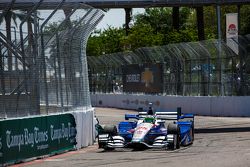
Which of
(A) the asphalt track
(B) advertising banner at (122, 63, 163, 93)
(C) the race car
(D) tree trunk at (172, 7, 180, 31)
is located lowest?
(A) the asphalt track

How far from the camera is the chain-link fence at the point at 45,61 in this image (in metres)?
16.7

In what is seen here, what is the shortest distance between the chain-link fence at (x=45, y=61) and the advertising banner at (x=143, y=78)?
20050mm

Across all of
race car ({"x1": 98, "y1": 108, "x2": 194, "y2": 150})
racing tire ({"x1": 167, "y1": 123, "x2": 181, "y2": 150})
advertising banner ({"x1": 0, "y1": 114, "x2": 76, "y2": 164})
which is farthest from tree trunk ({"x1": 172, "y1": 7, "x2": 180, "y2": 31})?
racing tire ({"x1": 167, "y1": 123, "x2": 181, "y2": 150})

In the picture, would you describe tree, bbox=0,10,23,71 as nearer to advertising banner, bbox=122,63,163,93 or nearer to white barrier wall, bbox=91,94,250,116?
white barrier wall, bbox=91,94,250,116

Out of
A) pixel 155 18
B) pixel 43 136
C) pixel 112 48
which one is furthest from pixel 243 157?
pixel 155 18

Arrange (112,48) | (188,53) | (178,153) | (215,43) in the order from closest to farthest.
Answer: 1. (178,153)
2. (215,43)
3. (188,53)
4. (112,48)

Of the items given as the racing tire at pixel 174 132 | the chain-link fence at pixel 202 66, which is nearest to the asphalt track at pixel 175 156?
the racing tire at pixel 174 132

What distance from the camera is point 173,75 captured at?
3891 centimetres

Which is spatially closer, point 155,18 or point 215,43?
point 215,43

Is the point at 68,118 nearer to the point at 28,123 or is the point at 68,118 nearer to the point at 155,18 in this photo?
the point at 28,123

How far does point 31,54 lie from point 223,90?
1714 cm

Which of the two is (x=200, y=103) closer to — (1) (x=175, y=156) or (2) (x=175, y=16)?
(1) (x=175, y=156)

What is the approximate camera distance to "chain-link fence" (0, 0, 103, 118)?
54.7 feet

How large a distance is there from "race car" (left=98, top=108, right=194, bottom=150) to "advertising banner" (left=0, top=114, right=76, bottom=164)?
88cm
